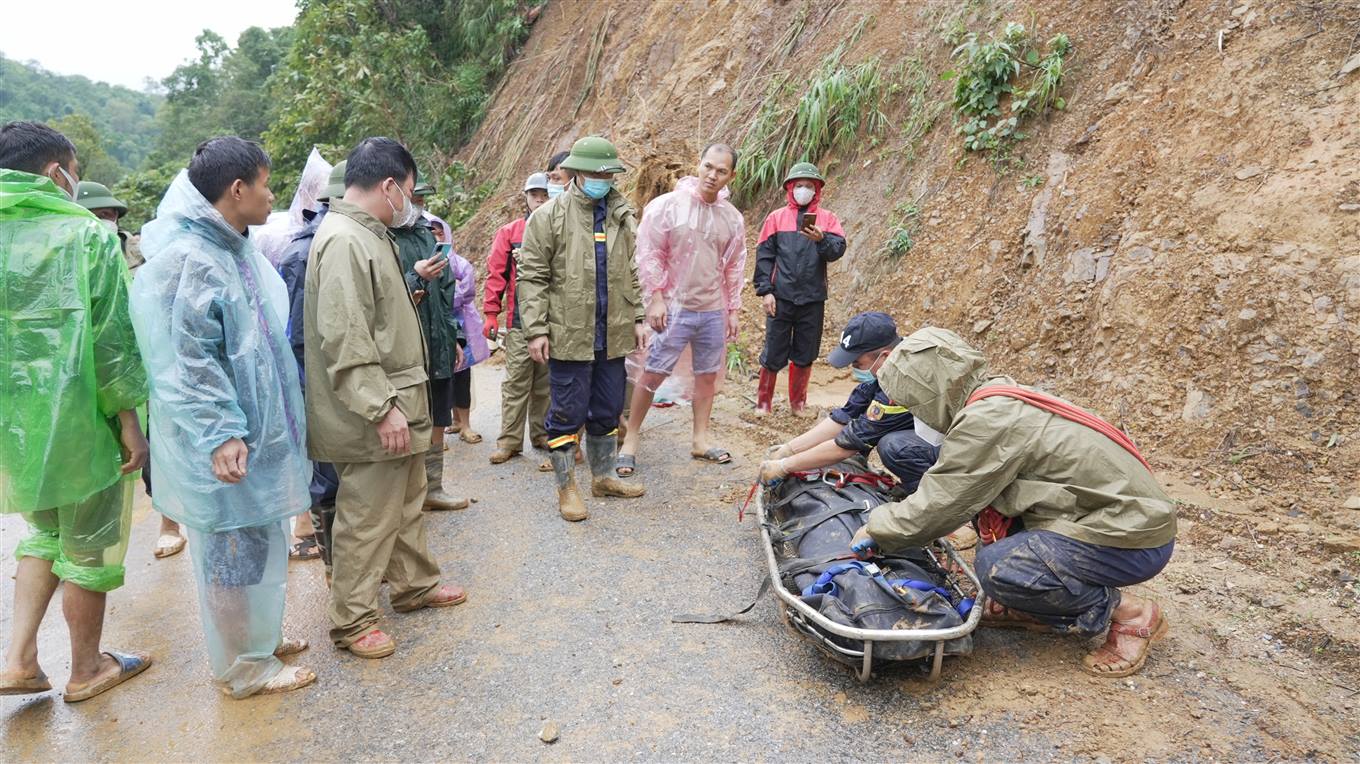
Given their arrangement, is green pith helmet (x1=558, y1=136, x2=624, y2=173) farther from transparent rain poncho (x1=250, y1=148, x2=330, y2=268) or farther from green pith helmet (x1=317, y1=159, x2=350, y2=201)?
transparent rain poncho (x1=250, y1=148, x2=330, y2=268)

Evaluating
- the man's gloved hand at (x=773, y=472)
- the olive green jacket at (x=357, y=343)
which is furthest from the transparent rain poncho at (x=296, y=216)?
the man's gloved hand at (x=773, y=472)

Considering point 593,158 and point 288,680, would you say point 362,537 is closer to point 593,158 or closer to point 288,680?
point 288,680

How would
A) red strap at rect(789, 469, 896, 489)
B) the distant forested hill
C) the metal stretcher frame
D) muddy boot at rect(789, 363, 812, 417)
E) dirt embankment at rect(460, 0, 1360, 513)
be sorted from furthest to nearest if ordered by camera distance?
the distant forested hill
muddy boot at rect(789, 363, 812, 417)
dirt embankment at rect(460, 0, 1360, 513)
red strap at rect(789, 469, 896, 489)
the metal stretcher frame

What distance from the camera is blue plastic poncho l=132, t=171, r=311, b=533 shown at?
8.28 ft

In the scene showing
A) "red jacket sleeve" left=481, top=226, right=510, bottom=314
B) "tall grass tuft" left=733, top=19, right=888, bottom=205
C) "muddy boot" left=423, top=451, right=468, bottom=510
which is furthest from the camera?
"tall grass tuft" left=733, top=19, right=888, bottom=205

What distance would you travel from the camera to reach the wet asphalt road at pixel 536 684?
255 centimetres

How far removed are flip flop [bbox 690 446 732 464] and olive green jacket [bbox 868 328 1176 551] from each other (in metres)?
2.28

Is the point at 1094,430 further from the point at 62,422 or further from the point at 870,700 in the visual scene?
the point at 62,422

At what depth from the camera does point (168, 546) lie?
4156mm

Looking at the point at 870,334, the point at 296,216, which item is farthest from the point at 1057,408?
the point at 296,216

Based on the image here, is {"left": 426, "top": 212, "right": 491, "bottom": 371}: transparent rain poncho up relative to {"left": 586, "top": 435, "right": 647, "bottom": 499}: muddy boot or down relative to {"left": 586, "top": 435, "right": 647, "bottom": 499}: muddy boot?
up

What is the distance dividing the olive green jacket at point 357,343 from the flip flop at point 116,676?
42.9 inches

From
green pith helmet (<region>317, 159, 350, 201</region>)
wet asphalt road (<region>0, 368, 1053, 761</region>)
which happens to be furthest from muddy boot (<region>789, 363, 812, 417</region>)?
green pith helmet (<region>317, 159, 350, 201</region>)

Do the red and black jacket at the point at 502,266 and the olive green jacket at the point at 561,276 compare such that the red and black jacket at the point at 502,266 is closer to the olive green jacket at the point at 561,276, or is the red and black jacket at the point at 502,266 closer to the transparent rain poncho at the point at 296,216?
the olive green jacket at the point at 561,276
